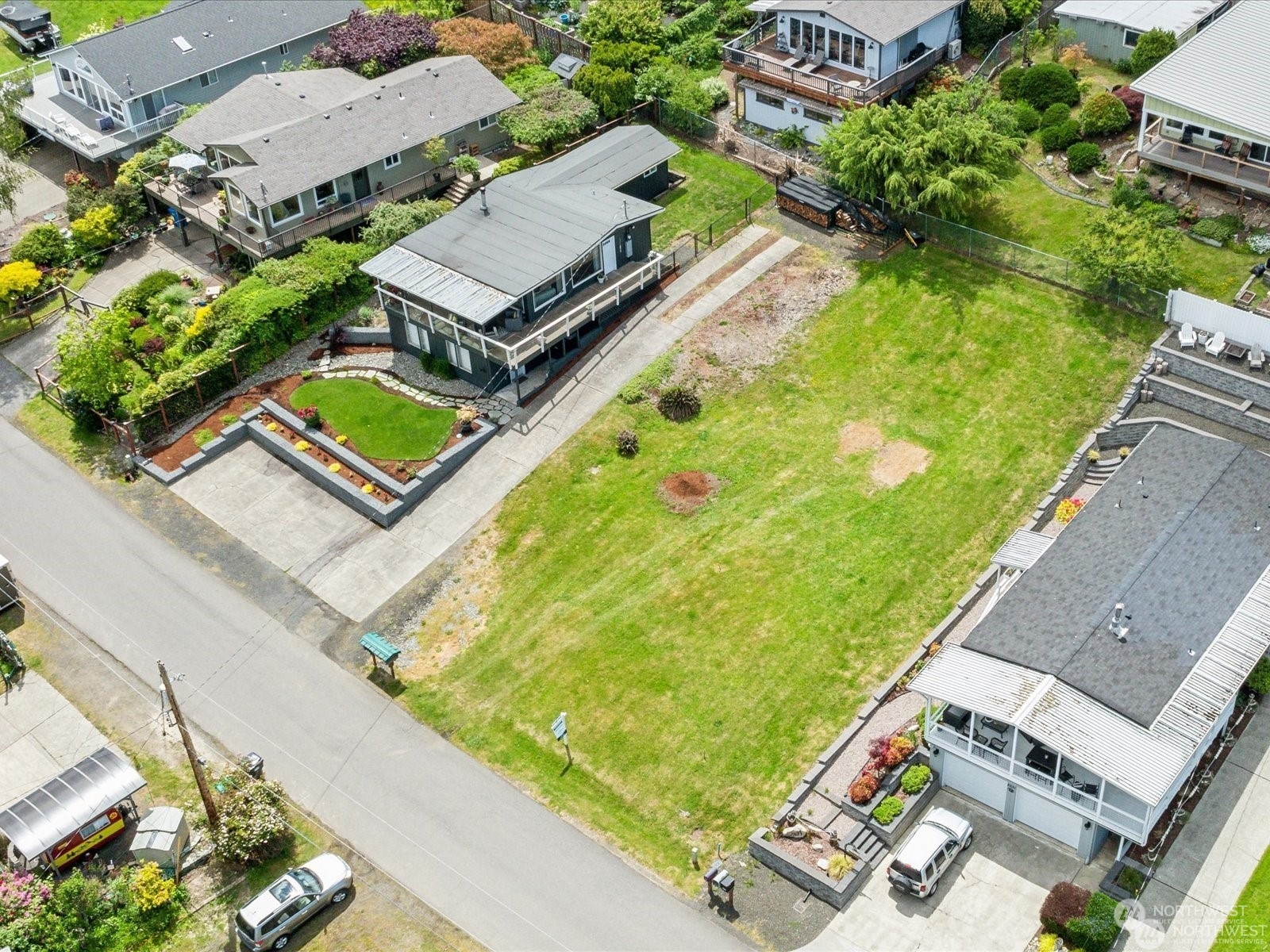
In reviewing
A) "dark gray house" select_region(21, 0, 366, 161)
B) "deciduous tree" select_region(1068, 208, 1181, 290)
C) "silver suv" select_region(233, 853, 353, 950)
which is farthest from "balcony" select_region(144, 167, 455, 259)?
"silver suv" select_region(233, 853, 353, 950)

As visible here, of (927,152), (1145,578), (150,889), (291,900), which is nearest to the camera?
(291,900)

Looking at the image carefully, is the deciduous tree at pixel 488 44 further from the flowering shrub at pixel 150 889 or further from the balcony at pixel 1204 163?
the flowering shrub at pixel 150 889

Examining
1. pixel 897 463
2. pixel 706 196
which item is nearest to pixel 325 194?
pixel 706 196

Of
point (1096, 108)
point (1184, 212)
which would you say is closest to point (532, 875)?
point (1184, 212)

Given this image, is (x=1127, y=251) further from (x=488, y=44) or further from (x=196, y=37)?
(x=196, y=37)

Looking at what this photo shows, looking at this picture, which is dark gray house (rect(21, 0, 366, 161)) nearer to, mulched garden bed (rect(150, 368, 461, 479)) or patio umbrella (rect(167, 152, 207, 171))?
patio umbrella (rect(167, 152, 207, 171))

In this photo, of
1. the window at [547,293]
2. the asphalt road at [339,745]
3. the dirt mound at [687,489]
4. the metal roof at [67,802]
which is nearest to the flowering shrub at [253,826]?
the asphalt road at [339,745]
